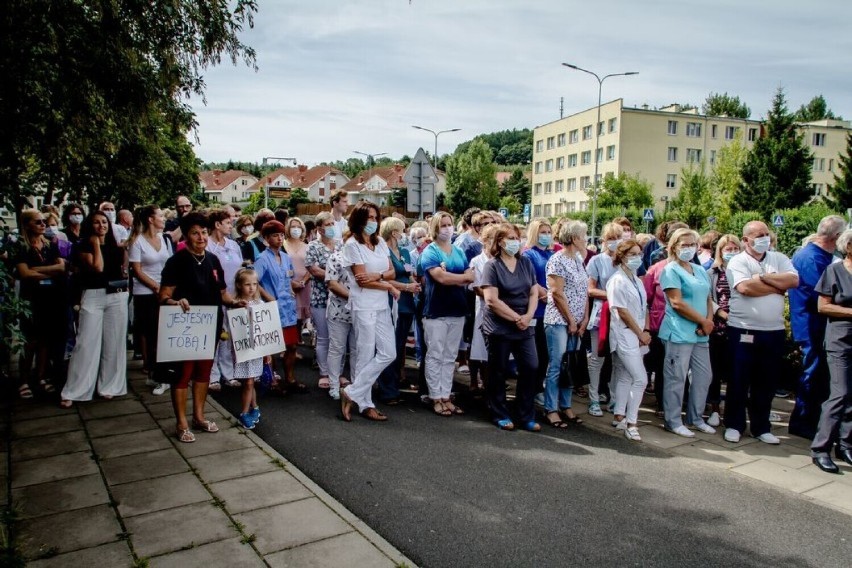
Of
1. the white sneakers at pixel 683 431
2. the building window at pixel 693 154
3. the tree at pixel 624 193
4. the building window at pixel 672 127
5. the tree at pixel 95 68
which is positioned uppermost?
the building window at pixel 672 127

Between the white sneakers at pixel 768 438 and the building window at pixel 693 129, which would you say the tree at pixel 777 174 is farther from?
the white sneakers at pixel 768 438

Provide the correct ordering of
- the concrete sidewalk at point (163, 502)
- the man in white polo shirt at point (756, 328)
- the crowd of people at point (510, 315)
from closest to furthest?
the concrete sidewalk at point (163, 502) < the crowd of people at point (510, 315) < the man in white polo shirt at point (756, 328)

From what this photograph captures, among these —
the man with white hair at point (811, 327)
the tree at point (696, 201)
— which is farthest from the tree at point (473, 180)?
the man with white hair at point (811, 327)

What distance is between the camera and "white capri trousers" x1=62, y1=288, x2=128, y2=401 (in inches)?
262

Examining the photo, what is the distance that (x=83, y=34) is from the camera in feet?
20.7

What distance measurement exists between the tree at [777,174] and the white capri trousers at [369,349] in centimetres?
4235

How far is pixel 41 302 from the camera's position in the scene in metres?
6.86

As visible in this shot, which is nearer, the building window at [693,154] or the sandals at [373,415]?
the sandals at [373,415]

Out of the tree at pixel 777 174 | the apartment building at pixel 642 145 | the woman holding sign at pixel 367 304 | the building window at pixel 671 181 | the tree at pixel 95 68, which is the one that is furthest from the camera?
the building window at pixel 671 181

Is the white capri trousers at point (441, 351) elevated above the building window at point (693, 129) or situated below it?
below

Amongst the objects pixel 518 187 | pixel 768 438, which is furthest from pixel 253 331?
pixel 518 187

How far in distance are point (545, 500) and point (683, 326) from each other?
266 cm

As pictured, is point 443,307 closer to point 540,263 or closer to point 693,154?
point 540,263

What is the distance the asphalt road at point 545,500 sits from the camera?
12.8 feet
